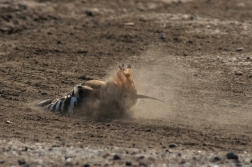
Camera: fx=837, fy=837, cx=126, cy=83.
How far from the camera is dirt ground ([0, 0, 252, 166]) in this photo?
909 centimetres

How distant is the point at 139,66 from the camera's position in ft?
42.0

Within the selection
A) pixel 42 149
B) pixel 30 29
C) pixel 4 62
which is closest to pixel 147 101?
pixel 42 149

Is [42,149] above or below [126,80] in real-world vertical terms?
below

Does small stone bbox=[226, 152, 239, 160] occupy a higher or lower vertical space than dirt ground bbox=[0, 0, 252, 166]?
lower

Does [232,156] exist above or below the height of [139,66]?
below

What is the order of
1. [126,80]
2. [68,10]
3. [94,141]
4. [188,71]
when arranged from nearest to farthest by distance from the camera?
[94,141], [126,80], [188,71], [68,10]

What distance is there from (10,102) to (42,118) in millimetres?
991

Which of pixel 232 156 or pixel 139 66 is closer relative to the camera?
pixel 232 156

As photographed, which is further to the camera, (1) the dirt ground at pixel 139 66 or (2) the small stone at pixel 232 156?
(1) the dirt ground at pixel 139 66

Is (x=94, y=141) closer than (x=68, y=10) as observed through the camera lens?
Yes

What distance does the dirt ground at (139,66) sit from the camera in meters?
9.09

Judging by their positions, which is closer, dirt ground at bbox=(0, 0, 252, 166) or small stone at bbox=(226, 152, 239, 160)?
small stone at bbox=(226, 152, 239, 160)

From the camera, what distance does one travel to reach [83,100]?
32.3 feet

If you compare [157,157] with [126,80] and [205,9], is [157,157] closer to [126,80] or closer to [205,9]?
[126,80]
